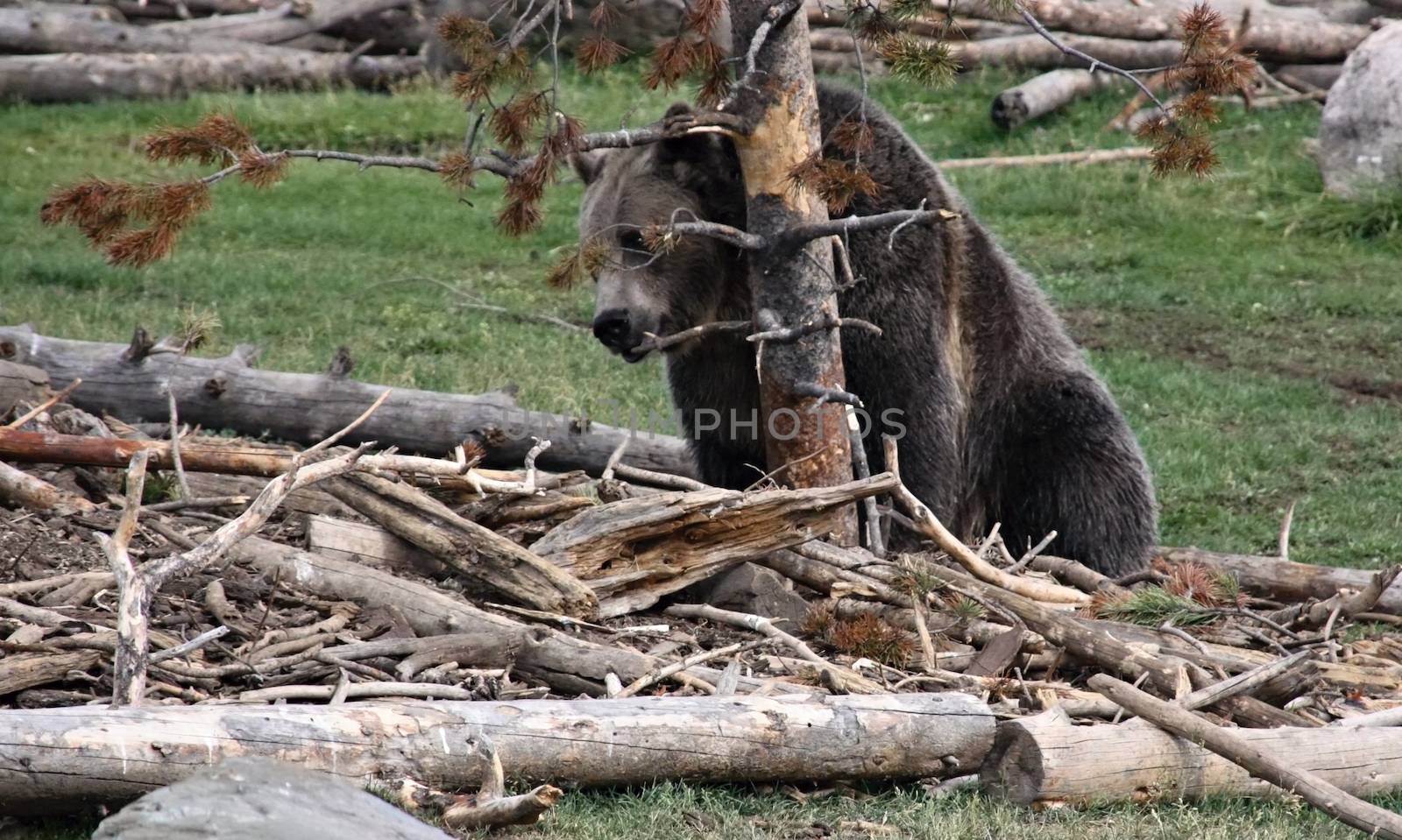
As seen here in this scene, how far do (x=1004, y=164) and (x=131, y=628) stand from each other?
37.4 ft

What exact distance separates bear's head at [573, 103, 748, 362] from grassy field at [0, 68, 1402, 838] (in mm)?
2457

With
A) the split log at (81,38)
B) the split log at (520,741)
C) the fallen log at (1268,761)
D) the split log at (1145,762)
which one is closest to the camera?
the split log at (520,741)

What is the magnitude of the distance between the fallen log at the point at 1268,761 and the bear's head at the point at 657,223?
2436 mm

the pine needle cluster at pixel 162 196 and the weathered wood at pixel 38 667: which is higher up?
the pine needle cluster at pixel 162 196

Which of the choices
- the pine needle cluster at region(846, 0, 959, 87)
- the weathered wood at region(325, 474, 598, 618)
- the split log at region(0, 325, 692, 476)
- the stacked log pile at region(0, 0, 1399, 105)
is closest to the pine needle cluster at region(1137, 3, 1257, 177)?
the pine needle cluster at region(846, 0, 959, 87)

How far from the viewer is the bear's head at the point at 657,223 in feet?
19.1

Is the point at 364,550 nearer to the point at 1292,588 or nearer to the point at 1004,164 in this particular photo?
the point at 1292,588

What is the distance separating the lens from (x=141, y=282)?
11000 millimetres

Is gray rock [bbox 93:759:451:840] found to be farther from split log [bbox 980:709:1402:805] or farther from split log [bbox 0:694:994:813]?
split log [bbox 980:709:1402:805]

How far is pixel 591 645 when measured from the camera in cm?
433

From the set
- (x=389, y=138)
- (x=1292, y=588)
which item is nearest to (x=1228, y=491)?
(x=1292, y=588)

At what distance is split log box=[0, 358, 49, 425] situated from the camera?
6102 millimetres

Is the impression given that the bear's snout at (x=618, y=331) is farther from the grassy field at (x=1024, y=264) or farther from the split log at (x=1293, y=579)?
the grassy field at (x=1024, y=264)

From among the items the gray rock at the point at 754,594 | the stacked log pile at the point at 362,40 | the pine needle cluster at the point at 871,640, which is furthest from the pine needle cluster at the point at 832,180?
the stacked log pile at the point at 362,40
